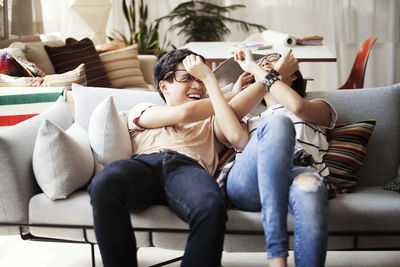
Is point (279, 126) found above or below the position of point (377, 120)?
above

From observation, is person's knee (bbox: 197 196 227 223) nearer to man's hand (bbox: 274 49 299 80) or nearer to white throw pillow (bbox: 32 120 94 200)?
white throw pillow (bbox: 32 120 94 200)

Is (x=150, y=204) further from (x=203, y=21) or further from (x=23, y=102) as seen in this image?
(x=203, y=21)

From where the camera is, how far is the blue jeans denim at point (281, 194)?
4.87 ft

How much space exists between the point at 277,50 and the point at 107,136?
2.43m

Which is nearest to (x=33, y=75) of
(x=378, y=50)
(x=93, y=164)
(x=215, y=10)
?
(x=93, y=164)

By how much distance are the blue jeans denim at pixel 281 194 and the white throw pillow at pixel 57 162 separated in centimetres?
59

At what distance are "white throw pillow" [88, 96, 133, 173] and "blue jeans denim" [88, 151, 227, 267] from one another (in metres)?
0.19

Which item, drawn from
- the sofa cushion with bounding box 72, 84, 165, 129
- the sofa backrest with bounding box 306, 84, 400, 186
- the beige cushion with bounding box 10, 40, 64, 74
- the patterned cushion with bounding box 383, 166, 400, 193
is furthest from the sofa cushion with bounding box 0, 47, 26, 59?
the patterned cushion with bounding box 383, 166, 400, 193

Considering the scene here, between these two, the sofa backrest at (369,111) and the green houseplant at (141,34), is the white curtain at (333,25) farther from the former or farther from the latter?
the sofa backrest at (369,111)

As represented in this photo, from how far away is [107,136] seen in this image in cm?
191

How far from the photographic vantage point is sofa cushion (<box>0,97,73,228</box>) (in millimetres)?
1772

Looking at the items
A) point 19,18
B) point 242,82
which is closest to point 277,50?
point 242,82

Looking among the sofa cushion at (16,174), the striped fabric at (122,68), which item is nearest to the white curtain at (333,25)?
the striped fabric at (122,68)

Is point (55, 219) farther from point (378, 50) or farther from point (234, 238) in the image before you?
point (378, 50)
